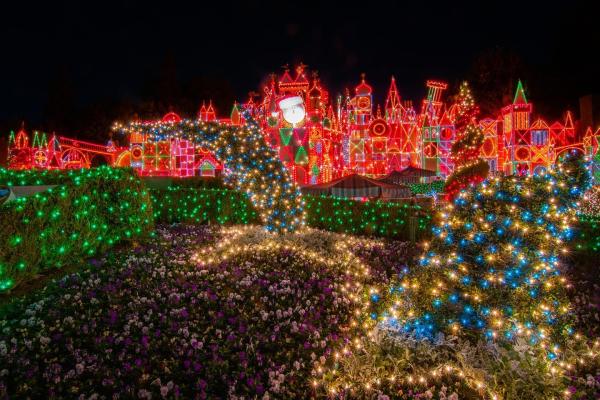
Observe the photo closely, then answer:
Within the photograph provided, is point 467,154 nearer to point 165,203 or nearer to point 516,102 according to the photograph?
point 516,102

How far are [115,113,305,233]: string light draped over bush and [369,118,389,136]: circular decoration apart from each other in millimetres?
A: 18972

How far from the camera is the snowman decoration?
25688 millimetres

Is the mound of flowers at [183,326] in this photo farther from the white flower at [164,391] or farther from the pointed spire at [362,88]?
the pointed spire at [362,88]

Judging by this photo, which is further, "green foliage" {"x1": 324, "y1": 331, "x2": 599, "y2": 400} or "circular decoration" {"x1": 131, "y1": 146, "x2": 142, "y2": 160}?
"circular decoration" {"x1": 131, "y1": 146, "x2": 142, "y2": 160}

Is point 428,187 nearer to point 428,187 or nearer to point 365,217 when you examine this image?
point 428,187

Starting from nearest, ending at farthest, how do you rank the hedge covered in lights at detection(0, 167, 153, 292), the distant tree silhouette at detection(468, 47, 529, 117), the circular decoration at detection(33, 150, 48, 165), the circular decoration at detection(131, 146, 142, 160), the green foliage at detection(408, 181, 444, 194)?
1. the hedge covered in lights at detection(0, 167, 153, 292)
2. the green foliage at detection(408, 181, 444, 194)
3. the circular decoration at detection(131, 146, 142, 160)
4. the circular decoration at detection(33, 150, 48, 165)
5. the distant tree silhouette at detection(468, 47, 529, 117)

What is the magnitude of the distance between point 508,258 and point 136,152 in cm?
3021

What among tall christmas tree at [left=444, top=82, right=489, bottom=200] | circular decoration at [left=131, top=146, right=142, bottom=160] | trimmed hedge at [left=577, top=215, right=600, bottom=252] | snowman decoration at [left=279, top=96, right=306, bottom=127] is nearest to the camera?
trimmed hedge at [left=577, top=215, right=600, bottom=252]

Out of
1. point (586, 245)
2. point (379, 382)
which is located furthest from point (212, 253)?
point (586, 245)

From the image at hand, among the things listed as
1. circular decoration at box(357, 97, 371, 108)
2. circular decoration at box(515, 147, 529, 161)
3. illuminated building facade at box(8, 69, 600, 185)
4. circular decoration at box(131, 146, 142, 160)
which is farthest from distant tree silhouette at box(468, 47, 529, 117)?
circular decoration at box(131, 146, 142, 160)

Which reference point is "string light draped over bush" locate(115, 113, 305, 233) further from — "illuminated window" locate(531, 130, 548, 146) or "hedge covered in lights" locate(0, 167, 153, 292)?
"illuminated window" locate(531, 130, 548, 146)

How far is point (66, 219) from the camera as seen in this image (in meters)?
8.60

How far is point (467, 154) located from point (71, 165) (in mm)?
32203

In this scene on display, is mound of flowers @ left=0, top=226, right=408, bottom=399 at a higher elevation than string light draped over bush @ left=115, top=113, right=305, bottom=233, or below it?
below
